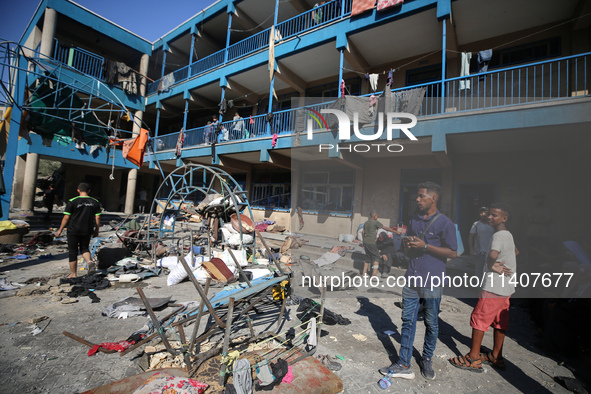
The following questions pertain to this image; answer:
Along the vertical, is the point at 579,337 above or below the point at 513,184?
below

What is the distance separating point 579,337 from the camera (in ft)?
10.6

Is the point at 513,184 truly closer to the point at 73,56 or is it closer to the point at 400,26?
the point at 400,26

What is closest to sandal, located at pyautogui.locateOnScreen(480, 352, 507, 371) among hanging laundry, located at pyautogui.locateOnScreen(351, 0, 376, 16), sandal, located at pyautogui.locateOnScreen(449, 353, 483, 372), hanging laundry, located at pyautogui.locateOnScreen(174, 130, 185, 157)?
sandal, located at pyautogui.locateOnScreen(449, 353, 483, 372)

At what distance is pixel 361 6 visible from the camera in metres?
8.41

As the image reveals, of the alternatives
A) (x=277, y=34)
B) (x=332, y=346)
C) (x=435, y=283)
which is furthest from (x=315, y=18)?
(x=332, y=346)

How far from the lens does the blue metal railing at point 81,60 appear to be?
42.5 feet

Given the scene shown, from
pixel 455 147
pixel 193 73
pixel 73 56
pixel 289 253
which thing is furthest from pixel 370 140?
pixel 73 56

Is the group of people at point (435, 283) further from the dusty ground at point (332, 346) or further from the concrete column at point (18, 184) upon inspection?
the concrete column at point (18, 184)

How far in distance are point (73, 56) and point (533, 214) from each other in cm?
1986

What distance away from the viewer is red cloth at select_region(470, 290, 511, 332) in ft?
9.43

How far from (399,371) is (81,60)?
1872cm

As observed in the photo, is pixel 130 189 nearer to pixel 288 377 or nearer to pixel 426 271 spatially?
pixel 288 377

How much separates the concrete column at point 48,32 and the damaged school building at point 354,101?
0.05m

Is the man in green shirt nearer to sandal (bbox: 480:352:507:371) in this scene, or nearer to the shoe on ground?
sandal (bbox: 480:352:507:371)
